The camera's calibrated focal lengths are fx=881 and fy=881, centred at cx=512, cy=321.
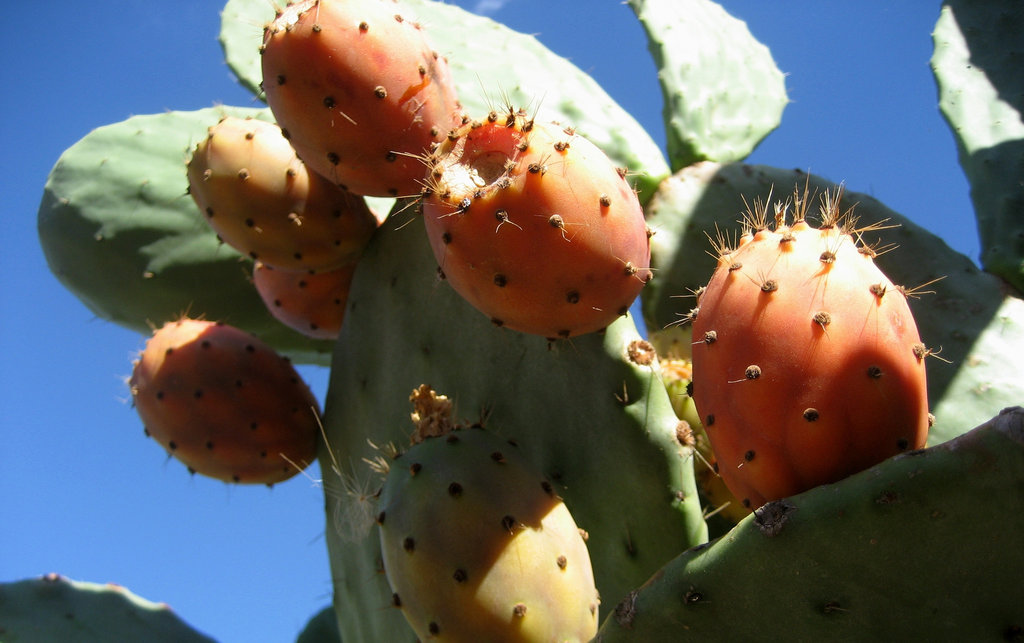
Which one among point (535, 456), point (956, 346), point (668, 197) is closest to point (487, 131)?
point (535, 456)

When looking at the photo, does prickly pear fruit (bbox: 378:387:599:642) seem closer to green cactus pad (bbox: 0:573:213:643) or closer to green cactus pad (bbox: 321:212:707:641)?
green cactus pad (bbox: 321:212:707:641)

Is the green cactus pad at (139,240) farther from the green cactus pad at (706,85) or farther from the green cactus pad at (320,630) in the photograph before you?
the green cactus pad at (706,85)

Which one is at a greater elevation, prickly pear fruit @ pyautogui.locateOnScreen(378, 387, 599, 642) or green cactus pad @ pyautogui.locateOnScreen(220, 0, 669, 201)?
green cactus pad @ pyautogui.locateOnScreen(220, 0, 669, 201)

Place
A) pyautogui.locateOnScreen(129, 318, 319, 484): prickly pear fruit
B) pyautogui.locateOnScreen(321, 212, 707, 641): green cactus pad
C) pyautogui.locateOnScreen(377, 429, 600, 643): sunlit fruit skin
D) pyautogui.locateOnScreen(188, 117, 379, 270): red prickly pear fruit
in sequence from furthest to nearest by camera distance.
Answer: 1. pyautogui.locateOnScreen(129, 318, 319, 484): prickly pear fruit
2. pyautogui.locateOnScreen(188, 117, 379, 270): red prickly pear fruit
3. pyautogui.locateOnScreen(321, 212, 707, 641): green cactus pad
4. pyautogui.locateOnScreen(377, 429, 600, 643): sunlit fruit skin

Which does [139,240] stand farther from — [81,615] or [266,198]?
[81,615]

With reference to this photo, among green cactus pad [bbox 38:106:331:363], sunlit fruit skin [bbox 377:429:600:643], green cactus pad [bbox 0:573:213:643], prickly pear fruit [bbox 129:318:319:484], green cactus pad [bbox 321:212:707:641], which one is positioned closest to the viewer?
sunlit fruit skin [bbox 377:429:600:643]

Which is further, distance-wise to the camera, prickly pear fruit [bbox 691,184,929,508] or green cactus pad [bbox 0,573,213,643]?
green cactus pad [bbox 0,573,213,643]

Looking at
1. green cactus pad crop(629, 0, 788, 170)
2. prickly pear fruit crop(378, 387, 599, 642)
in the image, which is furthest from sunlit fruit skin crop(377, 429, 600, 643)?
green cactus pad crop(629, 0, 788, 170)
